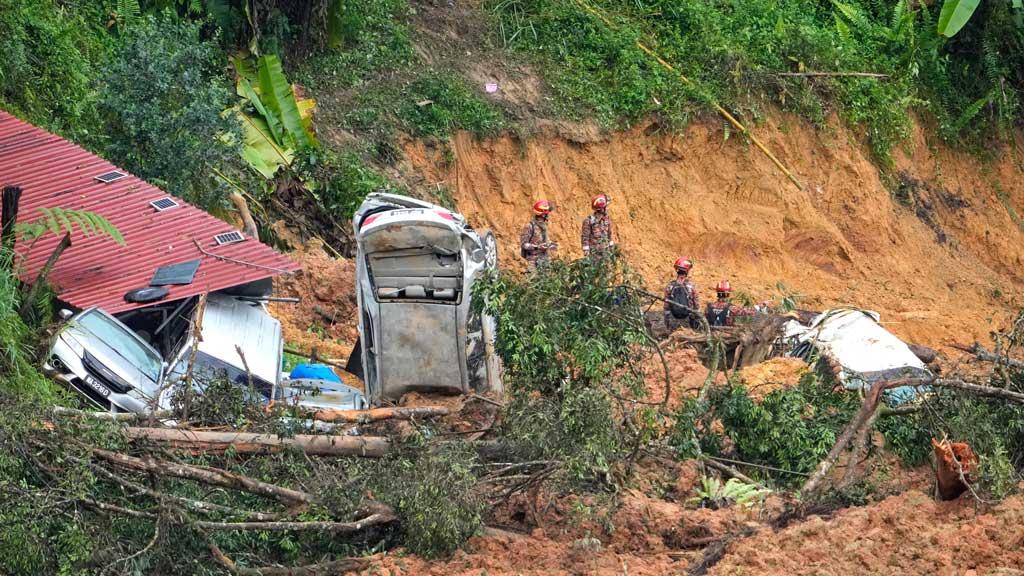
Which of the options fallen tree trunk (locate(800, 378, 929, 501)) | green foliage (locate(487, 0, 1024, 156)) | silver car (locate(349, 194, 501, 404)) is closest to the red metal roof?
silver car (locate(349, 194, 501, 404))

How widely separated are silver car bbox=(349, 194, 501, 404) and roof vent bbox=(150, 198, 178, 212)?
2.80m

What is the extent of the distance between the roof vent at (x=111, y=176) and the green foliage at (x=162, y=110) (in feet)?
3.55

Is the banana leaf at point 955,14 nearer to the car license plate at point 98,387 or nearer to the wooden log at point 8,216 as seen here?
the wooden log at point 8,216

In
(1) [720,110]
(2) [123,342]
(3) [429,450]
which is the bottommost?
(3) [429,450]

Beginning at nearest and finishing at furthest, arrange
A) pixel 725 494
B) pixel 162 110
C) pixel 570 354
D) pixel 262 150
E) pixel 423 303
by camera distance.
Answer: pixel 725 494, pixel 570 354, pixel 423 303, pixel 162 110, pixel 262 150

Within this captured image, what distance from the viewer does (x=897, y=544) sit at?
872cm

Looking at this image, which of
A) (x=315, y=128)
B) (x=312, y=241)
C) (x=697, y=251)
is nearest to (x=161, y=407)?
(x=312, y=241)

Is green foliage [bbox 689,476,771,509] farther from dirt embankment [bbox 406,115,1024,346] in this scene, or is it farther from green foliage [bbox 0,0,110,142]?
dirt embankment [bbox 406,115,1024,346]

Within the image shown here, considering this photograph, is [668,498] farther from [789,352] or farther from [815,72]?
[815,72]

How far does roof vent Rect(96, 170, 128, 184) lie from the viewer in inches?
582

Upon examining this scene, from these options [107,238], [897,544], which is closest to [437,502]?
[897,544]

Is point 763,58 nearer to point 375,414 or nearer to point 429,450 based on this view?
point 375,414


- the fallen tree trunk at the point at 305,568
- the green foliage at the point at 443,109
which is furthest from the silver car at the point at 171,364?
the green foliage at the point at 443,109

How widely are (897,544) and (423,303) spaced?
498cm
